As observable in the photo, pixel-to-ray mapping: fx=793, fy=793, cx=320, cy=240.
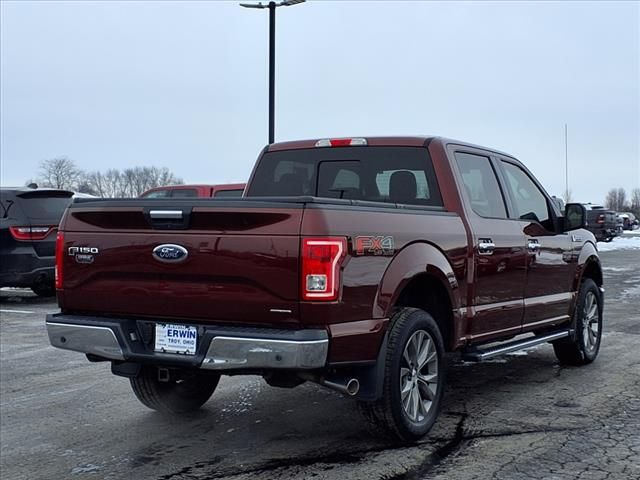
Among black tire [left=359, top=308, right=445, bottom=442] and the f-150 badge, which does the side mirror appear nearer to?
black tire [left=359, top=308, right=445, bottom=442]

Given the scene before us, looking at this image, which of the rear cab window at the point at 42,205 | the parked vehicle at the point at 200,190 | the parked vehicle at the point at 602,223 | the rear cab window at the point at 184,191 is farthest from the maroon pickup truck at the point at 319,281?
the parked vehicle at the point at 602,223

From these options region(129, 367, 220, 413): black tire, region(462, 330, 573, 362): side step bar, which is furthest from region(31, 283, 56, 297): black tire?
region(462, 330, 573, 362): side step bar

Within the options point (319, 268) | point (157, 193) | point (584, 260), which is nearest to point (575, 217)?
point (584, 260)

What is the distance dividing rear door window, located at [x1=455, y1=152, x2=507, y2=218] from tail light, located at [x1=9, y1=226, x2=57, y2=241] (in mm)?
8256

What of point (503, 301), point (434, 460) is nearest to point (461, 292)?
point (503, 301)

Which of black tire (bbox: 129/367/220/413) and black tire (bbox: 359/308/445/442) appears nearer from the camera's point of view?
black tire (bbox: 359/308/445/442)

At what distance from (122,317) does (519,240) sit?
319cm

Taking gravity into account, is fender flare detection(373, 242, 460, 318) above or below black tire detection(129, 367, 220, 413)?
above

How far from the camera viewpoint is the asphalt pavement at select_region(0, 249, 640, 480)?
4.49m

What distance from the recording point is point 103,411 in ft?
19.5

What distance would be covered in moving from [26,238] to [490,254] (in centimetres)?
861

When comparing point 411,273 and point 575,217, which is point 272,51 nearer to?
point 575,217

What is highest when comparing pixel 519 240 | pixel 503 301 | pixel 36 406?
pixel 519 240

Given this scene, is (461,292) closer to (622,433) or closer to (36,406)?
(622,433)
